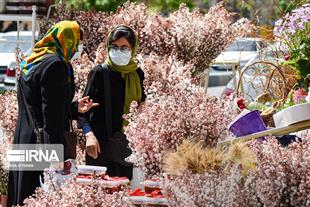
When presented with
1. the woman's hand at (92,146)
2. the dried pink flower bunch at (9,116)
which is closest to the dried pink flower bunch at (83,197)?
the woman's hand at (92,146)

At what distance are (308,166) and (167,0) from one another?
16.3 metres

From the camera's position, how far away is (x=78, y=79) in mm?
7477

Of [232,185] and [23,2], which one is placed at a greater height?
[23,2]

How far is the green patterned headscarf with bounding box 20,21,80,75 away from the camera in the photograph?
576 cm

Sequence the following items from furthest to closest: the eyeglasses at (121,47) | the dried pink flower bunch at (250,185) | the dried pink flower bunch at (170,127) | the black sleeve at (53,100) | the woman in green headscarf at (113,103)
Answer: the eyeglasses at (121,47) → the woman in green headscarf at (113,103) → the black sleeve at (53,100) → the dried pink flower bunch at (170,127) → the dried pink flower bunch at (250,185)

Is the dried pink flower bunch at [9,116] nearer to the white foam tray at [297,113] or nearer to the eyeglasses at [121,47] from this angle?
the eyeglasses at [121,47]

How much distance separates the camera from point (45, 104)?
5527 millimetres

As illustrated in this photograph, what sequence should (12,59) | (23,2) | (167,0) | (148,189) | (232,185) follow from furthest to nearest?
(167,0) < (12,59) < (23,2) < (148,189) < (232,185)

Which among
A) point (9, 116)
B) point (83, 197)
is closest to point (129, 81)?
point (9, 116)

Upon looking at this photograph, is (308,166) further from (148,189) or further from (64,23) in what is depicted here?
(64,23)

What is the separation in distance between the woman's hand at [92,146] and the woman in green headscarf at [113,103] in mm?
156

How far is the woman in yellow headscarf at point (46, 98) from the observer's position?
5.56 metres

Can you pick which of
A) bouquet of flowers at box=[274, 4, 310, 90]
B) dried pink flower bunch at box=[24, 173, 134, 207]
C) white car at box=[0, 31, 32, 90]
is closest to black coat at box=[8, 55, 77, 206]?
dried pink flower bunch at box=[24, 173, 134, 207]

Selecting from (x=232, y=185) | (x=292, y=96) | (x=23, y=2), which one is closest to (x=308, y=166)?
(x=232, y=185)
